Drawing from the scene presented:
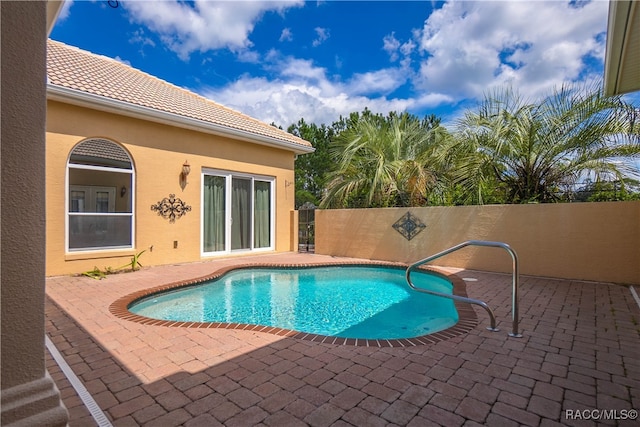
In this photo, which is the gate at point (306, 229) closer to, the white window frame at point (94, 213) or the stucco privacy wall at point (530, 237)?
the stucco privacy wall at point (530, 237)

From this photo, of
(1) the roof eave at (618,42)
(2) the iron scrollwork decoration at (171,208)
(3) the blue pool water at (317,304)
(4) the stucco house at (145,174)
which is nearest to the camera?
(1) the roof eave at (618,42)

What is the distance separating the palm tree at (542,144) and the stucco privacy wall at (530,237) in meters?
1.04

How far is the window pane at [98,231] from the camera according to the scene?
8.26 m

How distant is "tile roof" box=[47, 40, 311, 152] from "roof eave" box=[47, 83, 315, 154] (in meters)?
0.09

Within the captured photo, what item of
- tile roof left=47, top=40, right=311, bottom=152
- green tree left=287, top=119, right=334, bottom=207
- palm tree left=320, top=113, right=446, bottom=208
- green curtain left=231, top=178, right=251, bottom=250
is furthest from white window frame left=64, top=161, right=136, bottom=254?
green tree left=287, top=119, right=334, bottom=207

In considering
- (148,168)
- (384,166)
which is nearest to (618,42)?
(384,166)

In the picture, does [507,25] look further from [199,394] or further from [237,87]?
[237,87]

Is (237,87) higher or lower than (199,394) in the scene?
higher

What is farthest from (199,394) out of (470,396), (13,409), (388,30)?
(388,30)

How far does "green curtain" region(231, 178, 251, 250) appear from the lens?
11836 millimetres

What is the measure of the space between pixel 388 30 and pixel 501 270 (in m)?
10.9

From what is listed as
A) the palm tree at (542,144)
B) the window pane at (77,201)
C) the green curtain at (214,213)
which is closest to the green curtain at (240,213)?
the green curtain at (214,213)

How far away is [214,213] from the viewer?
11211mm

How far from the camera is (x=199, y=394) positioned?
287cm
